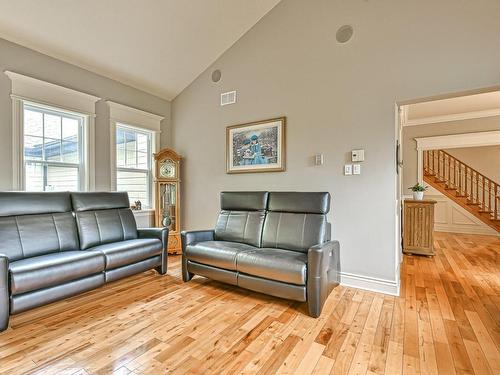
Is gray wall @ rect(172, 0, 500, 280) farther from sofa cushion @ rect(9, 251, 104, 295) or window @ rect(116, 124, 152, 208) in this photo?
sofa cushion @ rect(9, 251, 104, 295)

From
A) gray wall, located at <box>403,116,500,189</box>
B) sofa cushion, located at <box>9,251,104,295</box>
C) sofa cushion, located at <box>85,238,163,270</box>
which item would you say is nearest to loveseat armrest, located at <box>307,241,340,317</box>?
sofa cushion, located at <box>85,238,163,270</box>

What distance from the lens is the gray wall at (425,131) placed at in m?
5.68

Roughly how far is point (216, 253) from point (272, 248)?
2.05ft

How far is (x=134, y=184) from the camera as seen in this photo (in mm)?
4199

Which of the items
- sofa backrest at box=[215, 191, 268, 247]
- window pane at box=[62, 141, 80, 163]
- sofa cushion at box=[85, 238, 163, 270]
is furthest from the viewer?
window pane at box=[62, 141, 80, 163]

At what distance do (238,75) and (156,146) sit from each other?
72.4 inches

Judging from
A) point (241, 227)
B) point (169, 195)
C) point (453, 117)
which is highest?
point (453, 117)

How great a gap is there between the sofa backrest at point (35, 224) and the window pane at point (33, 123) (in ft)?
2.84

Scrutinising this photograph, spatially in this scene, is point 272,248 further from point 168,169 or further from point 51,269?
point 168,169

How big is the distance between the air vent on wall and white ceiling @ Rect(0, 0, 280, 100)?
2.15ft

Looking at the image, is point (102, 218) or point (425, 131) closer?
point (102, 218)

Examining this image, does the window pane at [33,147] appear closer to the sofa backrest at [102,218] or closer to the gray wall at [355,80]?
the sofa backrest at [102,218]

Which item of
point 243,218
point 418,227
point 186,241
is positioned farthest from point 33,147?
point 418,227

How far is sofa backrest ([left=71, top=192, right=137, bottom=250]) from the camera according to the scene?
Answer: 2.94 m
